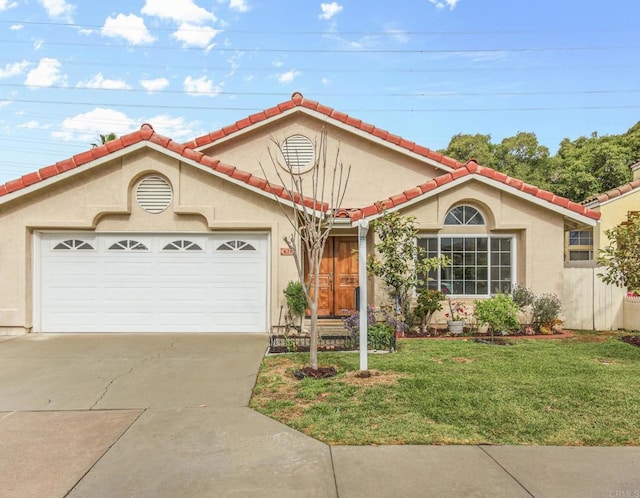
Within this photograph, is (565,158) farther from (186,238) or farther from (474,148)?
(186,238)

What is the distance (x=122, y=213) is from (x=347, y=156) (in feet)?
20.7

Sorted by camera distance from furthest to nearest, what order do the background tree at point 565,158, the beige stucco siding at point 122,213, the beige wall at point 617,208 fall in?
the background tree at point 565,158, the beige wall at point 617,208, the beige stucco siding at point 122,213

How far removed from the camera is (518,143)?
3012cm

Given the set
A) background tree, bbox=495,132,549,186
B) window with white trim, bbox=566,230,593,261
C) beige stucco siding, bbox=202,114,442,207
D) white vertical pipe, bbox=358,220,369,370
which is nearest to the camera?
white vertical pipe, bbox=358,220,369,370

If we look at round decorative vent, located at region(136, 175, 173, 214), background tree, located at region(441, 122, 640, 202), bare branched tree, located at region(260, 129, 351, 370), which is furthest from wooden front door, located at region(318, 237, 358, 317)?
background tree, located at region(441, 122, 640, 202)

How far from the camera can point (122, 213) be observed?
388 inches

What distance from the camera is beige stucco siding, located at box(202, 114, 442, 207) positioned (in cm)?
1219

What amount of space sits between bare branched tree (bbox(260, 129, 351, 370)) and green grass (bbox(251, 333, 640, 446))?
107 centimetres

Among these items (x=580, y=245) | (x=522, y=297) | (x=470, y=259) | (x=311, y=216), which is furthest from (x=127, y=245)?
(x=580, y=245)

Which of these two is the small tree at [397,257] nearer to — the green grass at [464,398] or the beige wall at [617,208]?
the green grass at [464,398]

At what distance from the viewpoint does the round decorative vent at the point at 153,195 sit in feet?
32.5

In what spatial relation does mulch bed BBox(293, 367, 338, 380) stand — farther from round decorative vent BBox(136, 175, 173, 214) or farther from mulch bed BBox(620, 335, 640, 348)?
mulch bed BBox(620, 335, 640, 348)

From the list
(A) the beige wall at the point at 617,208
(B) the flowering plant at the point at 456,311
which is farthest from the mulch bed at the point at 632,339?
(A) the beige wall at the point at 617,208

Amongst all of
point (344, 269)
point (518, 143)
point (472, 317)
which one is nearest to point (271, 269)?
point (344, 269)
